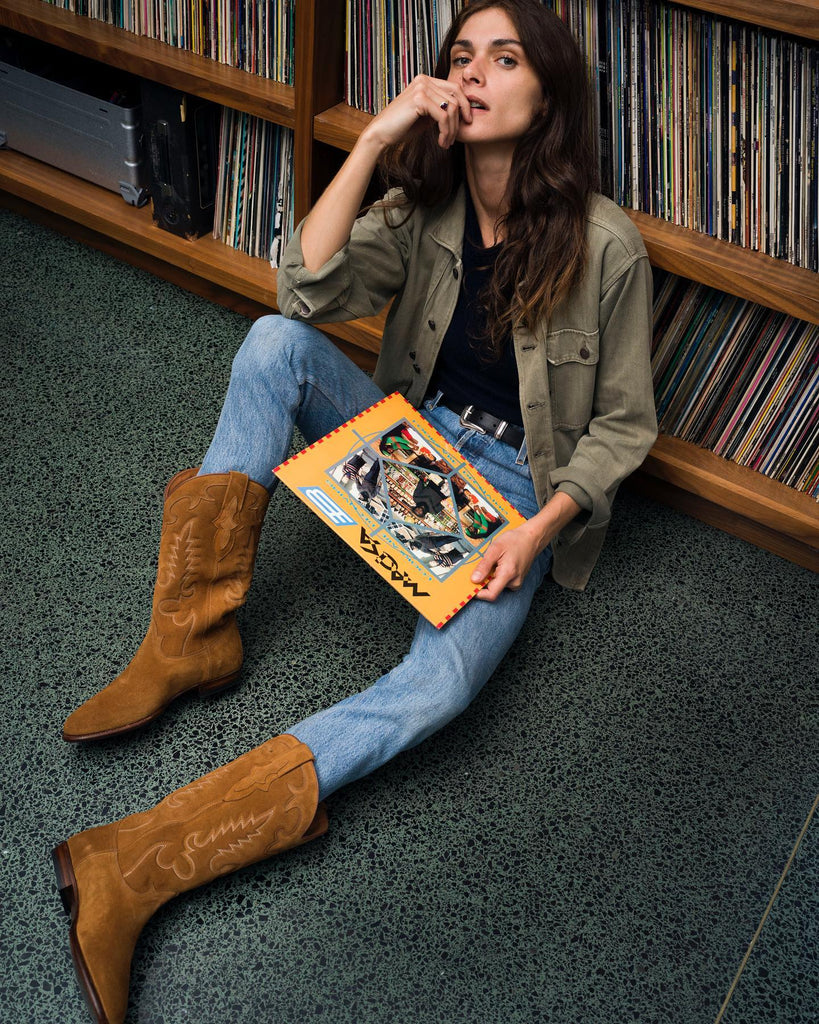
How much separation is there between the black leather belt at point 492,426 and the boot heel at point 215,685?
50cm

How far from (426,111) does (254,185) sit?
74 cm

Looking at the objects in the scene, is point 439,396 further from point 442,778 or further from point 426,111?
point 442,778

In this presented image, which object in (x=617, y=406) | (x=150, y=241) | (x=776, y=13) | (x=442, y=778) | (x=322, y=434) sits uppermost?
(x=776, y=13)

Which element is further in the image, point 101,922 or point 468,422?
point 468,422

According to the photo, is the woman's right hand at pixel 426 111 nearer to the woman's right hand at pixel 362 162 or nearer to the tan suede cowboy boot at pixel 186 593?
the woman's right hand at pixel 362 162

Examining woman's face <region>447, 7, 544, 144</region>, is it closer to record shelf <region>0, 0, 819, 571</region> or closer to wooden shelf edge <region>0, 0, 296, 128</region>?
record shelf <region>0, 0, 819, 571</region>

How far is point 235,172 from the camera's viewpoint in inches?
76.5

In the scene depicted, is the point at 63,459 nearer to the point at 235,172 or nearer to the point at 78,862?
the point at 235,172

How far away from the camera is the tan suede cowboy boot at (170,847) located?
44.6 inches

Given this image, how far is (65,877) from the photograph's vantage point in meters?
1.17

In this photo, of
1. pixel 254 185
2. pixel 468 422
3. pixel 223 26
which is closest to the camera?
pixel 468 422

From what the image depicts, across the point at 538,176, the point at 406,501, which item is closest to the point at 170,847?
the point at 406,501

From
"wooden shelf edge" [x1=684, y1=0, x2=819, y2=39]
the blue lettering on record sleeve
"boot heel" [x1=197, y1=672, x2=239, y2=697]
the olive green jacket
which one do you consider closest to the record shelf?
"wooden shelf edge" [x1=684, y1=0, x2=819, y2=39]

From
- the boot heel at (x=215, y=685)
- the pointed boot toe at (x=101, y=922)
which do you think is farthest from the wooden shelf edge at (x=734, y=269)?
the pointed boot toe at (x=101, y=922)
